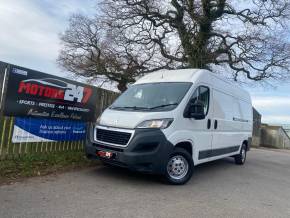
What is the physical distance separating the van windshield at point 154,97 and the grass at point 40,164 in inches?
72.2

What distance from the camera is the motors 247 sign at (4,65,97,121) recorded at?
7.56m

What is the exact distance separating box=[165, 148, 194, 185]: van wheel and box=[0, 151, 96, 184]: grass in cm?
239

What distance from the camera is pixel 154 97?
7.41 m

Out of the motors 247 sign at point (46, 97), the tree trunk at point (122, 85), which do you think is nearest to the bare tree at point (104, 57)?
the tree trunk at point (122, 85)

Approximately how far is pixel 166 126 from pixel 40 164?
325 centimetres

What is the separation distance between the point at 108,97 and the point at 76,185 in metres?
4.84

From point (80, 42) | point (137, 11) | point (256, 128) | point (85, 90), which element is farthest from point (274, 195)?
point (80, 42)

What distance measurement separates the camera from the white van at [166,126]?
250 inches

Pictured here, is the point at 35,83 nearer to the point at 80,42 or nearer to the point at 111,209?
the point at 111,209

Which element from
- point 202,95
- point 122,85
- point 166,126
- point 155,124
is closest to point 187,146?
point 166,126

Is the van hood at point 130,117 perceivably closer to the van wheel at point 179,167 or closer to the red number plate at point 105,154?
the red number plate at point 105,154

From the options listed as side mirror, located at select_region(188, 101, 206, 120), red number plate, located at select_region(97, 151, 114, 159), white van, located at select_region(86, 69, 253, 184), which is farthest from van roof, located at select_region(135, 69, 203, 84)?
red number plate, located at select_region(97, 151, 114, 159)

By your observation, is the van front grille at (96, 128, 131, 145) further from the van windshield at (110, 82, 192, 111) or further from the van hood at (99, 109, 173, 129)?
→ the van windshield at (110, 82, 192, 111)

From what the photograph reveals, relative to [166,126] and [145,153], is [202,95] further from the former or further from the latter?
[145,153]
